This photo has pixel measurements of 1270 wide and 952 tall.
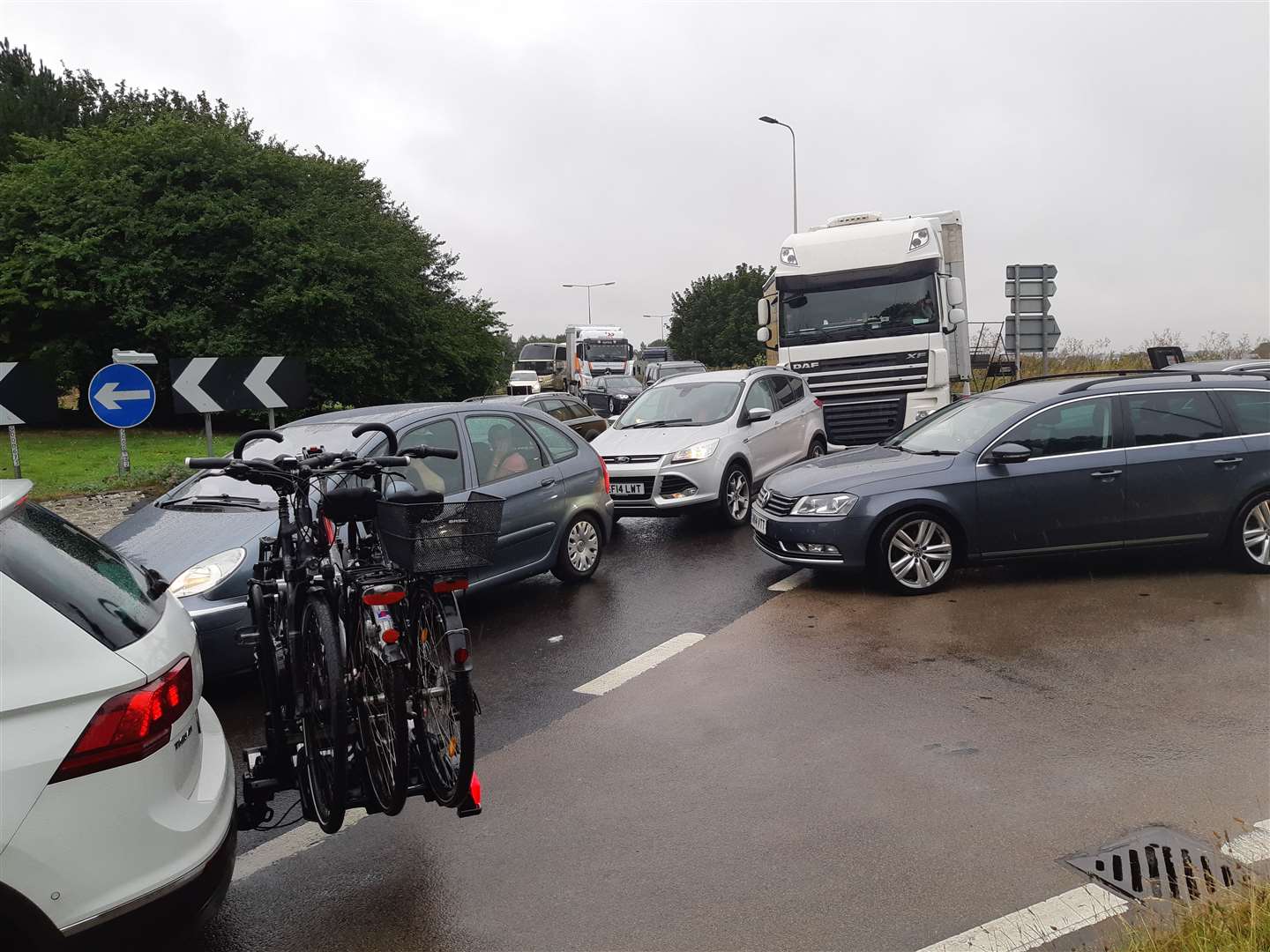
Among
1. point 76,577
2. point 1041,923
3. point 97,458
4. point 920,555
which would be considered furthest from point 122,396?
point 1041,923

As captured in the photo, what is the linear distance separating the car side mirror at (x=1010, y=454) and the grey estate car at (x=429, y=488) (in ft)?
10.4

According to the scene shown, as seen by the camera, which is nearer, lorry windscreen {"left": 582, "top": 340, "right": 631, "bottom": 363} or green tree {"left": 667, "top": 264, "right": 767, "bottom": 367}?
lorry windscreen {"left": 582, "top": 340, "right": 631, "bottom": 363}

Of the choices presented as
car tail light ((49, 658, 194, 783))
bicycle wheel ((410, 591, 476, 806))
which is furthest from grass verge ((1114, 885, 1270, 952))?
car tail light ((49, 658, 194, 783))

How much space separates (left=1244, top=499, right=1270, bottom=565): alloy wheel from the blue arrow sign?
10.0m

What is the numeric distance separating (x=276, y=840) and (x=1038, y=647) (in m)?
4.50

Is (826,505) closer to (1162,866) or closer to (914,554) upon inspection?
(914,554)

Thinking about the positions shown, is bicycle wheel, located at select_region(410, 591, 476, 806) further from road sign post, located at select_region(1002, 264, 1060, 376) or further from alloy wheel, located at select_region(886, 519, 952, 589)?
road sign post, located at select_region(1002, 264, 1060, 376)

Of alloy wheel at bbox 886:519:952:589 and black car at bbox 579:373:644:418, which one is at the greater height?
black car at bbox 579:373:644:418

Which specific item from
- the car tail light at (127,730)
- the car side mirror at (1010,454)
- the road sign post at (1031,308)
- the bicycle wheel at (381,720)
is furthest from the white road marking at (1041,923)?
the road sign post at (1031,308)

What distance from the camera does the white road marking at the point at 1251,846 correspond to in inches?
144

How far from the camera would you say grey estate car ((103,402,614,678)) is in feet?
18.4

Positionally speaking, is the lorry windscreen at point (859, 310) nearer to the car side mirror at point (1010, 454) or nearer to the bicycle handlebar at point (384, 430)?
the car side mirror at point (1010, 454)

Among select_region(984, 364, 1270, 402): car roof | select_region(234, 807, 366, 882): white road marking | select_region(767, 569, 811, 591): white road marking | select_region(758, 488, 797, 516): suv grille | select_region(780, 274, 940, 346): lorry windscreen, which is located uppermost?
select_region(780, 274, 940, 346): lorry windscreen

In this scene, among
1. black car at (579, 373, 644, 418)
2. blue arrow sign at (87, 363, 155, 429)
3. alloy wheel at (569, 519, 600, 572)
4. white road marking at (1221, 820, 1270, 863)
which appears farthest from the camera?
black car at (579, 373, 644, 418)
